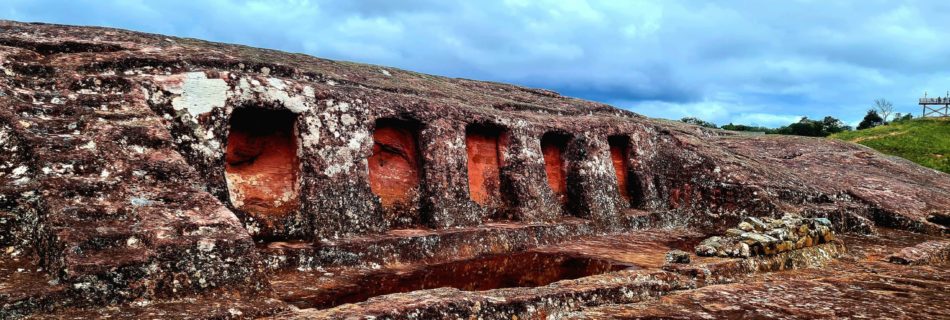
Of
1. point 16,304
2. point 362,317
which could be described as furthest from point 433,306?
point 16,304

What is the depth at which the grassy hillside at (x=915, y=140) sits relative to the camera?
3634 cm

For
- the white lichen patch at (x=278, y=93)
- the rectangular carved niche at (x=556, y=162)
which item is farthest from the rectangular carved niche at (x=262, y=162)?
the rectangular carved niche at (x=556, y=162)

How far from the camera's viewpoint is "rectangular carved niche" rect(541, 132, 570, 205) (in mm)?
13078

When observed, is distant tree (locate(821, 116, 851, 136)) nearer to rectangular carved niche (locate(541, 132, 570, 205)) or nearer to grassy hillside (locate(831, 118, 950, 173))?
grassy hillside (locate(831, 118, 950, 173))

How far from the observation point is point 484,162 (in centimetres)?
1212

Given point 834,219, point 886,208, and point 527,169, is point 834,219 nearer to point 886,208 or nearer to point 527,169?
point 886,208

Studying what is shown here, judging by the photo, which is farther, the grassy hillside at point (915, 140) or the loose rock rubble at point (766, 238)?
the grassy hillside at point (915, 140)


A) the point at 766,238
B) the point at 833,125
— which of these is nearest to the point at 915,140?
the point at 833,125

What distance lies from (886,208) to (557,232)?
9.58m

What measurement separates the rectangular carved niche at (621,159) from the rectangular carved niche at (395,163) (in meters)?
5.56

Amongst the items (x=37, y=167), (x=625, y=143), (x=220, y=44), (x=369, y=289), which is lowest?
(x=369, y=289)

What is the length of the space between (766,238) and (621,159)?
5.82 metres

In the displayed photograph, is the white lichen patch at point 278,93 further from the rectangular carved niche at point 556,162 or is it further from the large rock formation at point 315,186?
the rectangular carved niche at point 556,162

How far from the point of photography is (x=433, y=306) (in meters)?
5.62
